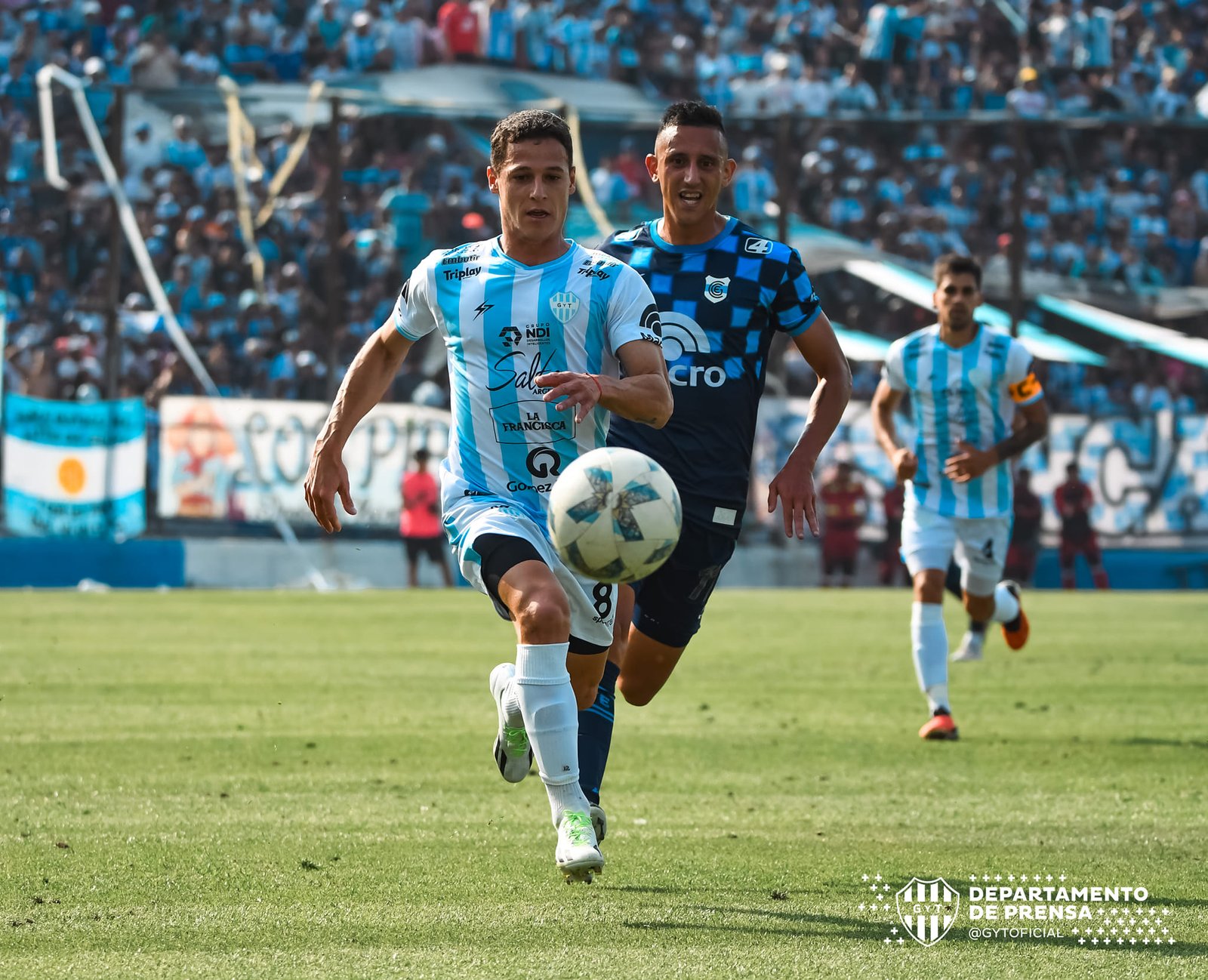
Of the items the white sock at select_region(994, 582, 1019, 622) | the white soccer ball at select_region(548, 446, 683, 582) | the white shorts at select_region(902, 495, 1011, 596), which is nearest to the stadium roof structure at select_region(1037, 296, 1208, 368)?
the white sock at select_region(994, 582, 1019, 622)

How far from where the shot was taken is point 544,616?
17.3 ft

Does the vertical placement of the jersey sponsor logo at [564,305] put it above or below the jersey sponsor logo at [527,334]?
above

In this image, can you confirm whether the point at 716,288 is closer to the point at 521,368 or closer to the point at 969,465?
the point at 521,368

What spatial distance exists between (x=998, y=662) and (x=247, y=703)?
6.42 meters

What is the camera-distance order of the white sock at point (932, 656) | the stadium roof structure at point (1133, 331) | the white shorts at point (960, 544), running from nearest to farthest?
the white sock at point (932, 656) < the white shorts at point (960, 544) < the stadium roof structure at point (1133, 331)

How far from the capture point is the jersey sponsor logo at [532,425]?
570 centimetres

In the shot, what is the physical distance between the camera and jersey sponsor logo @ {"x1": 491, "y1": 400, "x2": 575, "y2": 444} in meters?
5.70

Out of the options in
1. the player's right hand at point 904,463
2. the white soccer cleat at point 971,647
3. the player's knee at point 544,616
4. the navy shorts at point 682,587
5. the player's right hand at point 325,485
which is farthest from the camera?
the white soccer cleat at point 971,647

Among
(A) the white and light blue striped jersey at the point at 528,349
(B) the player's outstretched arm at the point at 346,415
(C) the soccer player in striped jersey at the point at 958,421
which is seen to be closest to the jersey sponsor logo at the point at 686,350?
(A) the white and light blue striped jersey at the point at 528,349

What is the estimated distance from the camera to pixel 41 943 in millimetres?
4512

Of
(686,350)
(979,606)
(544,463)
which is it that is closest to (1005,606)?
(979,606)

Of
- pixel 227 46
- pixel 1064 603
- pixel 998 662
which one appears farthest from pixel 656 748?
pixel 227 46

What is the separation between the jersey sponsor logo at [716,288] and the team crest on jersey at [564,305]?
3.42 ft

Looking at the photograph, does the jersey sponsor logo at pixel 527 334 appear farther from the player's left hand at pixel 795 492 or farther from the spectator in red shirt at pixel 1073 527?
the spectator in red shirt at pixel 1073 527
